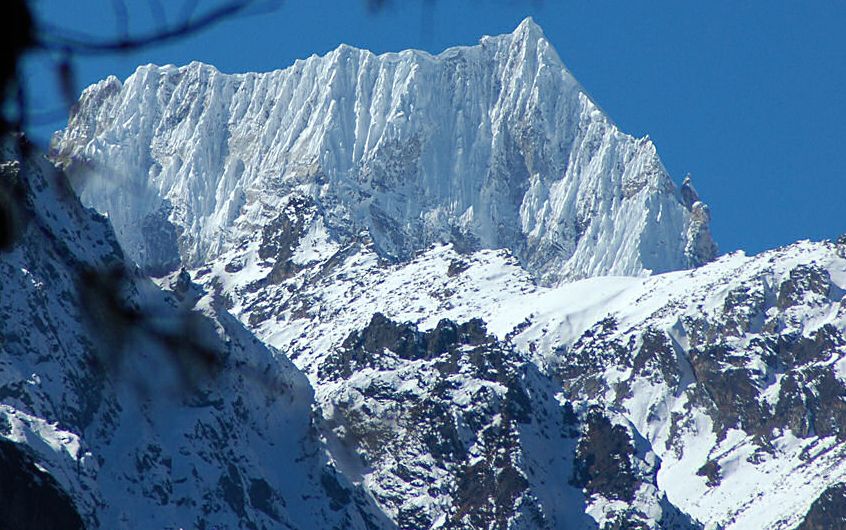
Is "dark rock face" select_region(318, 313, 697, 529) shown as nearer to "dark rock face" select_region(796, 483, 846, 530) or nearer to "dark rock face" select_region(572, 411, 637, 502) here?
"dark rock face" select_region(572, 411, 637, 502)

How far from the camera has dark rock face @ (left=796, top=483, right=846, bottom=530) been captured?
625ft

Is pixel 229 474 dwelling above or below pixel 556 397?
below

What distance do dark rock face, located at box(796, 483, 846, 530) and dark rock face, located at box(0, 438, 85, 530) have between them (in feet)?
349

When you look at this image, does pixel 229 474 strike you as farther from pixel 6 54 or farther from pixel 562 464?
pixel 6 54

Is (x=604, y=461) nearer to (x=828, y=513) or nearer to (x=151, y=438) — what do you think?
(x=828, y=513)

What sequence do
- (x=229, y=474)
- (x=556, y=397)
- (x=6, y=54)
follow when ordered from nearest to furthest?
1. (x=6, y=54)
2. (x=229, y=474)
3. (x=556, y=397)

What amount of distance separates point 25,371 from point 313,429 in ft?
105

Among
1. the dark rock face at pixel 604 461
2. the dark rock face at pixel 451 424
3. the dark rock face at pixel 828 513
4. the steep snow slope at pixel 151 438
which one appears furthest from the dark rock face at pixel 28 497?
the dark rock face at pixel 828 513

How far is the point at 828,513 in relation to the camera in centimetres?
19188

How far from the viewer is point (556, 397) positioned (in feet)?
621

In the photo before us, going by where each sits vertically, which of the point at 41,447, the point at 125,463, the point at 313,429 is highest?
the point at 313,429

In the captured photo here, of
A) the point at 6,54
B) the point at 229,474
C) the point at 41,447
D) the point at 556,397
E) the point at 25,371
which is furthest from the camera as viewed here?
the point at 556,397

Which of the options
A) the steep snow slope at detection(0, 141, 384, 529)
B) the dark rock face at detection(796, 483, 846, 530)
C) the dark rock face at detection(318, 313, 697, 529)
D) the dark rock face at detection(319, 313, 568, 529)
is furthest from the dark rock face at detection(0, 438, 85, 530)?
the dark rock face at detection(796, 483, 846, 530)

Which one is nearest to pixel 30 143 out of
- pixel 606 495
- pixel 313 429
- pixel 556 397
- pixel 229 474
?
pixel 229 474
